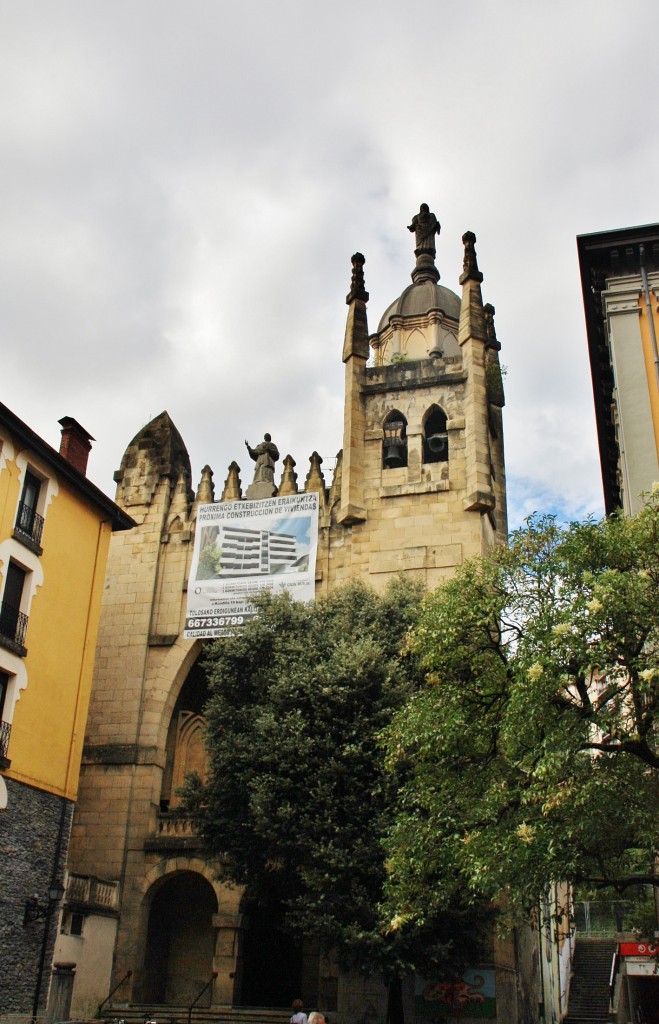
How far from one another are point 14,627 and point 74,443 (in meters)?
7.14

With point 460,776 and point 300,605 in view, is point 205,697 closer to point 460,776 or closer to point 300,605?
point 300,605

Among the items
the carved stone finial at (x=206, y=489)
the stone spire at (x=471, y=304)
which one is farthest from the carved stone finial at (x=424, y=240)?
the carved stone finial at (x=206, y=489)

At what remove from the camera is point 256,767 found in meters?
21.0

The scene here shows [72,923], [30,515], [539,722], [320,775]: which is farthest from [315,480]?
[539,722]

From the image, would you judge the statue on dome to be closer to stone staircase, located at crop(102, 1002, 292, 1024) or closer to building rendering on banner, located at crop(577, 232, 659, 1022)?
building rendering on banner, located at crop(577, 232, 659, 1022)

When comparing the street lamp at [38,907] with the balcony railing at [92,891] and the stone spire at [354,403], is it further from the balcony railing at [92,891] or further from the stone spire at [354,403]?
the stone spire at [354,403]

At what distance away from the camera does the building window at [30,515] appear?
22.5 m

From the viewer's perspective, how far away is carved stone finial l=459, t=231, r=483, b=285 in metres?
31.5

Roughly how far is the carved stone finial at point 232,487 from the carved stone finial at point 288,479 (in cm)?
133

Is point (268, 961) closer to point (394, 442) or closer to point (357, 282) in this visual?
point (394, 442)

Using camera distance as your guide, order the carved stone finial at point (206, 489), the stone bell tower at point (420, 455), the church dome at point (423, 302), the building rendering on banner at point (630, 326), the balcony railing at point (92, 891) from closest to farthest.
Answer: the building rendering on banner at point (630, 326) < the balcony railing at point (92, 891) < the stone bell tower at point (420, 455) < the carved stone finial at point (206, 489) < the church dome at point (423, 302)

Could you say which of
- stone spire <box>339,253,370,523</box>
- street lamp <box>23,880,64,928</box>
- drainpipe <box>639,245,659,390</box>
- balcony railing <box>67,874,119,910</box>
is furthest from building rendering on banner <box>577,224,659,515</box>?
balcony railing <box>67,874,119,910</box>

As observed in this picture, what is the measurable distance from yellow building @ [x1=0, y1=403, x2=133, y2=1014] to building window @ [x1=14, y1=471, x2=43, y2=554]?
28mm

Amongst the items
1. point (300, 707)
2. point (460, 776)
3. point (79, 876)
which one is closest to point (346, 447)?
point (300, 707)
